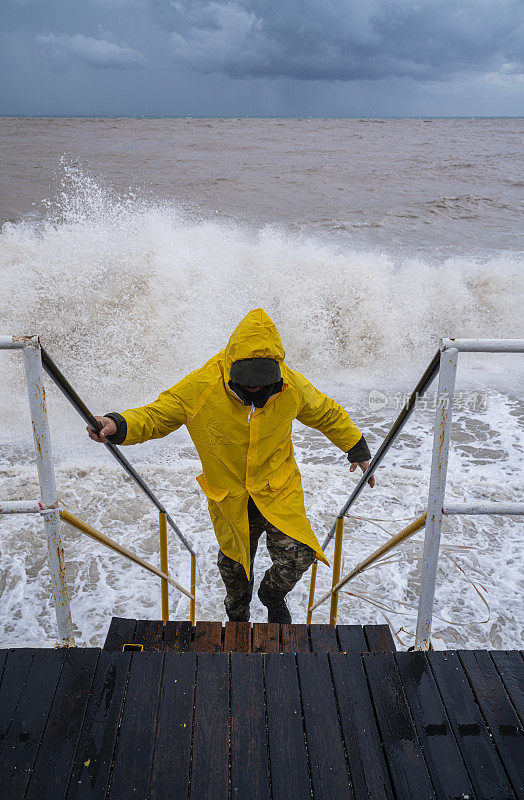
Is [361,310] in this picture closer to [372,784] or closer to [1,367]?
[1,367]

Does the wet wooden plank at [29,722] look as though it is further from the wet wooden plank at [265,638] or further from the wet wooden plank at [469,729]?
the wet wooden plank at [469,729]

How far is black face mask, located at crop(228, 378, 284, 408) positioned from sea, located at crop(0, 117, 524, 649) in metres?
1.38

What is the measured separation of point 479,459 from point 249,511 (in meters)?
4.87

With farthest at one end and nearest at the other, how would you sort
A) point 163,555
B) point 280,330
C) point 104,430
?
point 280,330
point 163,555
point 104,430

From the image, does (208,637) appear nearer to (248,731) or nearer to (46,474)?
(248,731)

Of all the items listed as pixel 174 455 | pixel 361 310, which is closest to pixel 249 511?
pixel 174 455

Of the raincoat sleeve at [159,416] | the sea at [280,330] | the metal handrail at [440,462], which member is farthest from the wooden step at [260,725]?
the sea at [280,330]

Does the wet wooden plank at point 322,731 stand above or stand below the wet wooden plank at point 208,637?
above

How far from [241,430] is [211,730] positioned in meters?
1.21

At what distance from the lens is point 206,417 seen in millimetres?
2549

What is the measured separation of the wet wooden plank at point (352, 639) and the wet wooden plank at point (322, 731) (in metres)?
0.42

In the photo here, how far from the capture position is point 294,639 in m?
2.56

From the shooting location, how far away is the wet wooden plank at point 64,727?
1.55 m

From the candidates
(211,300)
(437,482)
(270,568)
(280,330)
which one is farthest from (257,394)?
(211,300)
